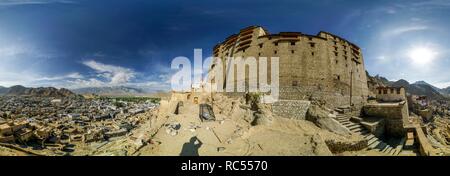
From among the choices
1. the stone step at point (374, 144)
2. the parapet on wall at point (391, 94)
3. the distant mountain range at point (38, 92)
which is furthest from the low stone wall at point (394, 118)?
the distant mountain range at point (38, 92)

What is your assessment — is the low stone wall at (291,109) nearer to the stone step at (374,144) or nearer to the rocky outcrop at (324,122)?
the rocky outcrop at (324,122)

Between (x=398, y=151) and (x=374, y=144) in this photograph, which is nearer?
(x=398, y=151)

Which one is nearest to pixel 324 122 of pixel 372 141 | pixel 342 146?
pixel 342 146

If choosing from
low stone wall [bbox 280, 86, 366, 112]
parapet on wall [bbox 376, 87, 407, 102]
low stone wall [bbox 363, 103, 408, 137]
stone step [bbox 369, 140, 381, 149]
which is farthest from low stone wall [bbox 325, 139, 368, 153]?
parapet on wall [bbox 376, 87, 407, 102]

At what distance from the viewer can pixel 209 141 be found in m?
10.3

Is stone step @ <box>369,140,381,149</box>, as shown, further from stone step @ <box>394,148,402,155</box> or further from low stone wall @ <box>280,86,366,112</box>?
low stone wall @ <box>280,86,366,112</box>

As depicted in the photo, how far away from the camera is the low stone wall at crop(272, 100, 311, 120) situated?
14.7m

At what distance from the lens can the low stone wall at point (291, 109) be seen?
14680 millimetres

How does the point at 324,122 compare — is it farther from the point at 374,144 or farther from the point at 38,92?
the point at 38,92

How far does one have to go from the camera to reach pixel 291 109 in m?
14.9

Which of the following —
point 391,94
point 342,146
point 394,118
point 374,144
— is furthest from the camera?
point 391,94

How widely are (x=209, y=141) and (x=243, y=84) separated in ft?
42.5
